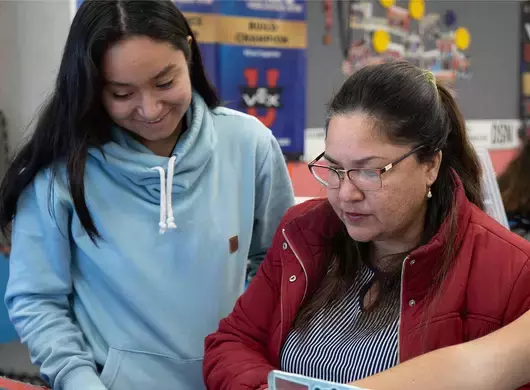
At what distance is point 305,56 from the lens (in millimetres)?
2910

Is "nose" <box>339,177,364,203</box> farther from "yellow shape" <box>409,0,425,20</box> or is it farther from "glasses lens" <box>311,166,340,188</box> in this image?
"yellow shape" <box>409,0,425,20</box>

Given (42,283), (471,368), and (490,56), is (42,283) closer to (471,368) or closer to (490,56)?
(471,368)

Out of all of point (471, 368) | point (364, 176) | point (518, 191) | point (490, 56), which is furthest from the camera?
point (490, 56)

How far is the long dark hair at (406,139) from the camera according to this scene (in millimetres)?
1149

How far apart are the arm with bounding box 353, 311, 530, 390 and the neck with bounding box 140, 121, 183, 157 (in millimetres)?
744

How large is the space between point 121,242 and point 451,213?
691 millimetres

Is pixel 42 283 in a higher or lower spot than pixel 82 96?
lower

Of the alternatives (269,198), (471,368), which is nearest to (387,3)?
(269,198)

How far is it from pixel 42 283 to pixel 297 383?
Result: 0.77 m

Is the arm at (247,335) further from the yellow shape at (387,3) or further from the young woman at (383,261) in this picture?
the yellow shape at (387,3)

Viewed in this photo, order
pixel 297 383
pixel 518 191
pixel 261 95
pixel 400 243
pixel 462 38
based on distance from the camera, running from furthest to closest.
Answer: pixel 462 38 → pixel 261 95 → pixel 518 191 → pixel 400 243 → pixel 297 383

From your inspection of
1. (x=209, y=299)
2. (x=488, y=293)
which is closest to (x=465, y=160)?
(x=488, y=293)

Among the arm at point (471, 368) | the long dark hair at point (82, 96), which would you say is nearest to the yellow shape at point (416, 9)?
the long dark hair at point (82, 96)

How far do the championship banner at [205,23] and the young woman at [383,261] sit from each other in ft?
4.50
